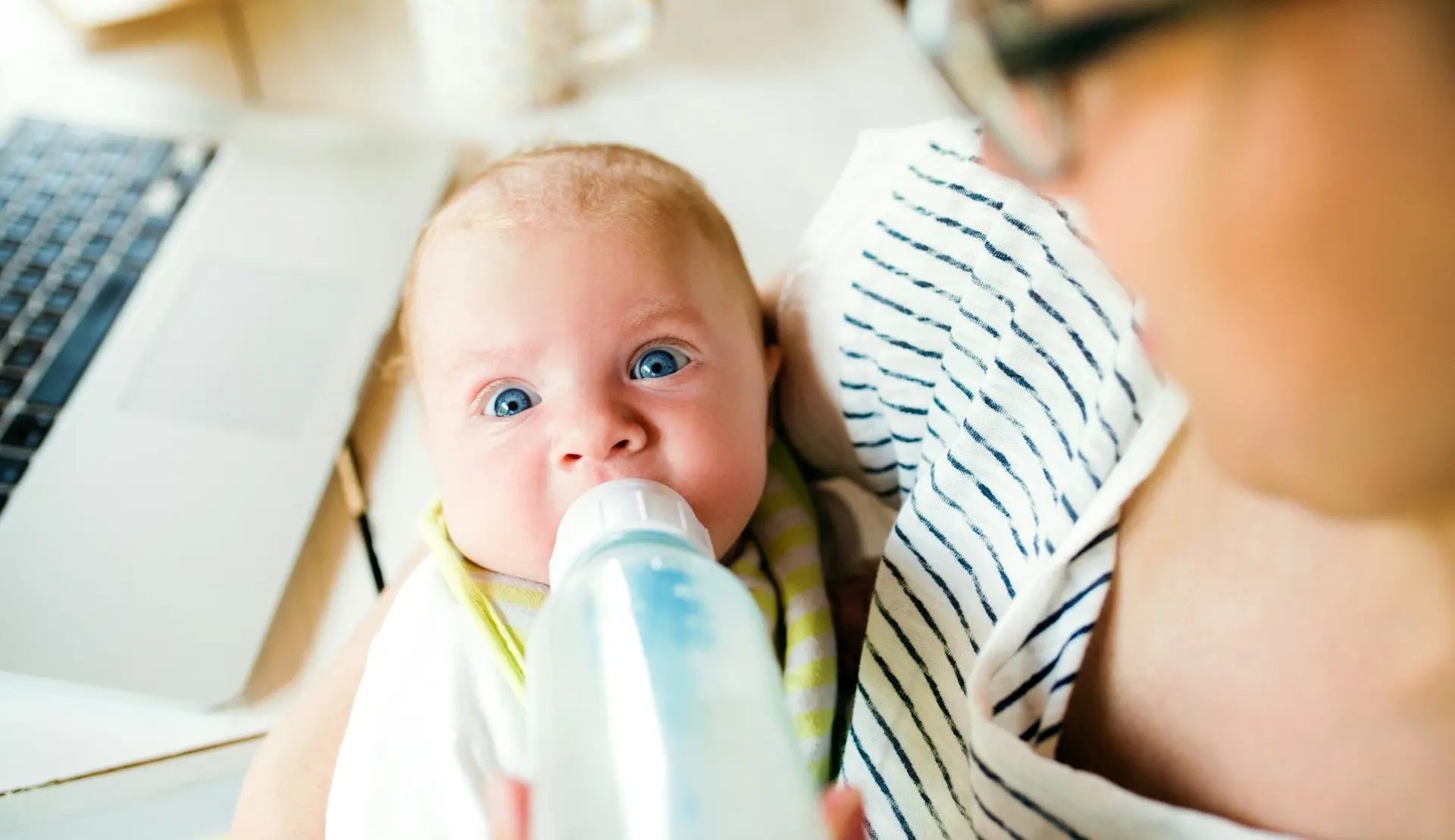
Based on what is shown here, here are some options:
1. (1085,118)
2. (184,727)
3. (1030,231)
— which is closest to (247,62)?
(184,727)

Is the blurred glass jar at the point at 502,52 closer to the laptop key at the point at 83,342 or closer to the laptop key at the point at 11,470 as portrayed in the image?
the laptop key at the point at 83,342

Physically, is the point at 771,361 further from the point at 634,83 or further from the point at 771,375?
the point at 634,83

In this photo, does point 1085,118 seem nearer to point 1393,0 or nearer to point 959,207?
point 1393,0

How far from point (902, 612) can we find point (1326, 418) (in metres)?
0.34

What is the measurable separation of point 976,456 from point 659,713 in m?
0.23

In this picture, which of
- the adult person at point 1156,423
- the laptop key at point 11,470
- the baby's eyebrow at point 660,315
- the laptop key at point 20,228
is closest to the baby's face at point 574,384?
the baby's eyebrow at point 660,315

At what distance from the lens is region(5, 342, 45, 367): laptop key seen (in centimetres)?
77

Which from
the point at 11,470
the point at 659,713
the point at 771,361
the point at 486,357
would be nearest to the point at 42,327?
the point at 11,470

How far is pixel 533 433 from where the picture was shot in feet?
2.00

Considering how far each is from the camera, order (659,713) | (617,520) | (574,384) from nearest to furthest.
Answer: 1. (659,713)
2. (617,520)
3. (574,384)

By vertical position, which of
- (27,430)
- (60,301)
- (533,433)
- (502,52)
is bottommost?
(533,433)

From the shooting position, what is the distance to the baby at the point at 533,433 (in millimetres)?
587

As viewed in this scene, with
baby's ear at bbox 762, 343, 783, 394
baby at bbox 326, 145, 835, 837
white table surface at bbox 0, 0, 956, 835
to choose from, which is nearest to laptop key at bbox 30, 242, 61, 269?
white table surface at bbox 0, 0, 956, 835

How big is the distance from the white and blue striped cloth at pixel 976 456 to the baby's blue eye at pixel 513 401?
203 millimetres
